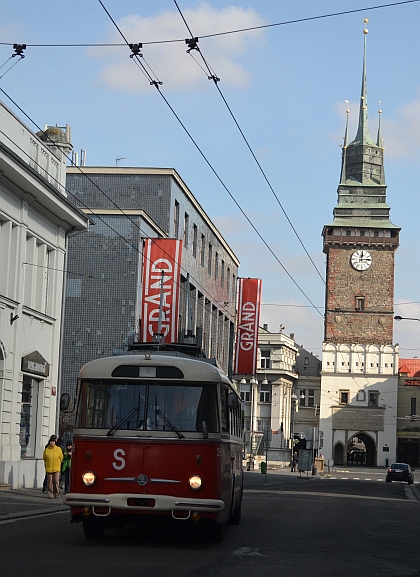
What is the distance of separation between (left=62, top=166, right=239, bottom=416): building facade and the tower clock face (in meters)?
56.8

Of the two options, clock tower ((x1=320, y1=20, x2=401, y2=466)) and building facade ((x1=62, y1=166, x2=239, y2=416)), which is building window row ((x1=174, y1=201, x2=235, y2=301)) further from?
clock tower ((x1=320, y1=20, x2=401, y2=466))

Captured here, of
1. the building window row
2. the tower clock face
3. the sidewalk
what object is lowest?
the sidewalk

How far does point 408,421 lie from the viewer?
105312 millimetres

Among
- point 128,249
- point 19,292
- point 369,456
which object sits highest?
point 128,249

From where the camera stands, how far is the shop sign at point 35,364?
1134 inches

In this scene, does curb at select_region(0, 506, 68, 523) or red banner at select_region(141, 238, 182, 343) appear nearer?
curb at select_region(0, 506, 68, 523)

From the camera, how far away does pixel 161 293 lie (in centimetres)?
3962

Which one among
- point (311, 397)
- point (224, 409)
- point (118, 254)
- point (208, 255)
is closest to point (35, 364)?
point (118, 254)

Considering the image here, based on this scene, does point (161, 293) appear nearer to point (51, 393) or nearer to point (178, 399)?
point (51, 393)

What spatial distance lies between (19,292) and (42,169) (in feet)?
13.1

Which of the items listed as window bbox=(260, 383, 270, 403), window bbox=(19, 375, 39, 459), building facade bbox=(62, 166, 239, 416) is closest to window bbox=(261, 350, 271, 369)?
window bbox=(260, 383, 270, 403)

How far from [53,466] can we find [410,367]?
106114 mm

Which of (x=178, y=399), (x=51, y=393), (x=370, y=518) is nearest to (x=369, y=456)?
(x=51, y=393)

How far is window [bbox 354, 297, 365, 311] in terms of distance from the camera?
105m
